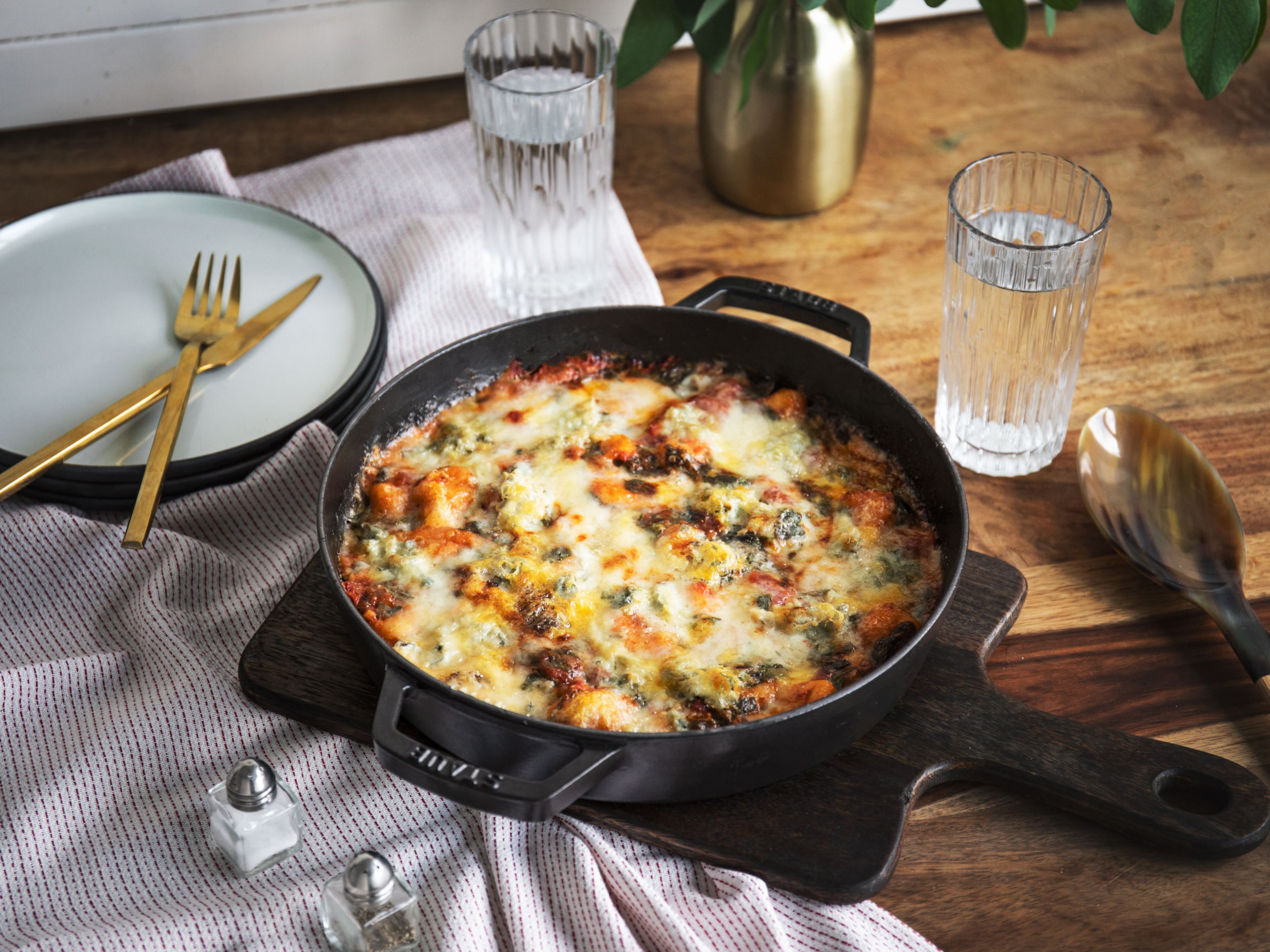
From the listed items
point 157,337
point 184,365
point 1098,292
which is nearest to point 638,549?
point 184,365

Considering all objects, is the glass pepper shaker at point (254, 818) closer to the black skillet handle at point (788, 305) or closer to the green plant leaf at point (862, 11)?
the black skillet handle at point (788, 305)

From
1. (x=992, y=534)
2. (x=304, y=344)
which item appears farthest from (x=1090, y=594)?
(x=304, y=344)

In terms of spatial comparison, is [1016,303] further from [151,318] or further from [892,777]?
[151,318]

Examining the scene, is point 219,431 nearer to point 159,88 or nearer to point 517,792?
point 517,792

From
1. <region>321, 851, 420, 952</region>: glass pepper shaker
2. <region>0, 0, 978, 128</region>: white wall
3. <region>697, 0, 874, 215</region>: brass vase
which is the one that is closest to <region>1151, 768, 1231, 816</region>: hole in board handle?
<region>321, 851, 420, 952</region>: glass pepper shaker

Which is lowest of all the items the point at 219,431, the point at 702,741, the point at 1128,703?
the point at 1128,703

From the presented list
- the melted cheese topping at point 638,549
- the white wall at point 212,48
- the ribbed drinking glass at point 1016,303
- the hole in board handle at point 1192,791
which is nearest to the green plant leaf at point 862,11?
the ribbed drinking glass at point 1016,303

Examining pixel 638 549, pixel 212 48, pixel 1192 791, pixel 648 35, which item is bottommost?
pixel 1192 791

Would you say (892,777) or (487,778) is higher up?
(487,778)

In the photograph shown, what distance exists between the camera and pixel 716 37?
1.92 m

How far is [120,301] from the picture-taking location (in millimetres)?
1818

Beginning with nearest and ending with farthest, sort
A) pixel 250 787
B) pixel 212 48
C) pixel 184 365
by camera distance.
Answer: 1. pixel 250 787
2. pixel 184 365
3. pixel 212 48

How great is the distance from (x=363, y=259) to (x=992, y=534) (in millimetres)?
1099

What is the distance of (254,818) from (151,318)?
883 mm
